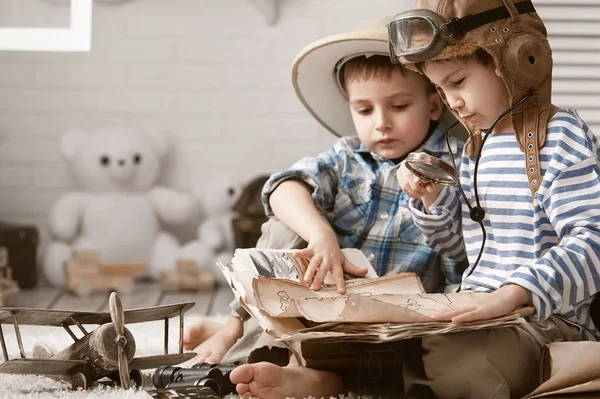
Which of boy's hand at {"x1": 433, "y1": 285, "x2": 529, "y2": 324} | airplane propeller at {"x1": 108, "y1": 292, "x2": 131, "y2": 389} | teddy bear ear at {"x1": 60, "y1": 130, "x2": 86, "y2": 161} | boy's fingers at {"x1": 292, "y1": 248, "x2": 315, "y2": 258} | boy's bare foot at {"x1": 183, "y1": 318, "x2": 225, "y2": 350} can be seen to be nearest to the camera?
boy's hand at {"x1": 433, "y1": 285, "x2": 529, "y2": 324}

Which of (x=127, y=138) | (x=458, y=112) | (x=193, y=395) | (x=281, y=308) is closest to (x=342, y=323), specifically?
(x=281, y=308)

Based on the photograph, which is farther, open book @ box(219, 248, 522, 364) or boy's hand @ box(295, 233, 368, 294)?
boy's hand @ box(295, 233, 368, 294)

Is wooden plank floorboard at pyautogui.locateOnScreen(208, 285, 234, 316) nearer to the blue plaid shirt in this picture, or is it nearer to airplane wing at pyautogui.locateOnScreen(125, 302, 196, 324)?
the blue plaid shirt

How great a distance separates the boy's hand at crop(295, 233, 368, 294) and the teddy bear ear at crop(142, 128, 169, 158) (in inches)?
61.5

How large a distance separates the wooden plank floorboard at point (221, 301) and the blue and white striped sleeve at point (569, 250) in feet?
4.32

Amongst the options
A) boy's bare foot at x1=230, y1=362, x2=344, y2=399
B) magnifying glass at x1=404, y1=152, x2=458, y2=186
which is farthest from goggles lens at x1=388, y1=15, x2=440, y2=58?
boy's bare foot at x1=230, y1=362, x2=344, y2=399

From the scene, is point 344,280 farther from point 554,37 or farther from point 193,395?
point 554,37

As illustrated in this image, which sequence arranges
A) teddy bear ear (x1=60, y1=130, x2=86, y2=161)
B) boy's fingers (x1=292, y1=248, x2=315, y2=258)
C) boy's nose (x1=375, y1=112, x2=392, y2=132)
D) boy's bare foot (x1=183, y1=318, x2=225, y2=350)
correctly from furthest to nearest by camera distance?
teddy bear ear (x1=60, y1=130, x2=86, y2=161) → boy's bare foot (x1=183, y1=318, x2=225, y2=350) → boy's nose (x1=375, y1=112, x2=392, y2=132) → boy's fingers (x1=292, y1=248, x2=315, y2=258)

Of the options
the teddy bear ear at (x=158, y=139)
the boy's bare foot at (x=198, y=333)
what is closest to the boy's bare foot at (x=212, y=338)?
the boy's bare foot at (x=198, y=333)

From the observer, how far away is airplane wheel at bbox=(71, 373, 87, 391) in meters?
1.13

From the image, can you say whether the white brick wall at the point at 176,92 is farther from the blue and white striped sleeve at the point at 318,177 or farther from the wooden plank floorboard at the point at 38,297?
the blue and white striped sleeve at the point at 318,177

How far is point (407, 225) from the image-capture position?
139 centimetres

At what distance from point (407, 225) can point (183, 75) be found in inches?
60.3

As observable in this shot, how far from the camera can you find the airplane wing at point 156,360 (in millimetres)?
1135
